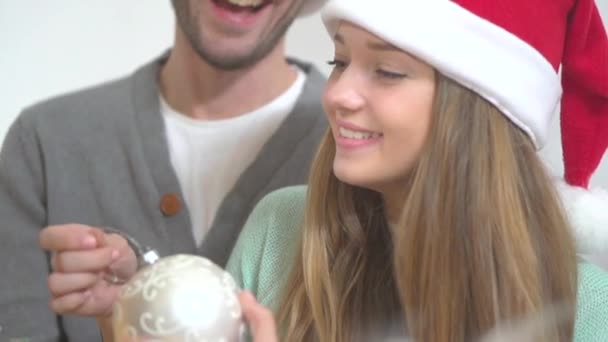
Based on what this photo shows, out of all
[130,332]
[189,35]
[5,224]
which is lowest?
[5,224]

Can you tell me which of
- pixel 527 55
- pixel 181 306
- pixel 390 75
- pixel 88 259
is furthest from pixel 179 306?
pixel 527 55

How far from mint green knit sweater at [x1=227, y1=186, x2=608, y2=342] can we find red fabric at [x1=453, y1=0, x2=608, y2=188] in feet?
0.46

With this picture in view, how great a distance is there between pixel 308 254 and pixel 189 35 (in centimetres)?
41

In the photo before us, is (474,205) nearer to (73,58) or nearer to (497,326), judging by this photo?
(497,326)

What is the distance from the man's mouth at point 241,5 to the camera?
3.48 feet

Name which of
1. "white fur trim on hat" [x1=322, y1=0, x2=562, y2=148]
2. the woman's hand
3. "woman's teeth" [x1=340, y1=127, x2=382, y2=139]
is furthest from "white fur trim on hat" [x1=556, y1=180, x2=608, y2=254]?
the woman's hand

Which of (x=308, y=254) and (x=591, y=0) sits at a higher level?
(x=591, y=0)

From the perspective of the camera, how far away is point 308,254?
865 mm

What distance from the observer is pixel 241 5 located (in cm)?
107

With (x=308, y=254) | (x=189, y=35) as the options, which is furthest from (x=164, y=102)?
(x=308, y=254)

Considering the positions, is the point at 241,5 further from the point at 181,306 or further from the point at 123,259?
the point at 181,306

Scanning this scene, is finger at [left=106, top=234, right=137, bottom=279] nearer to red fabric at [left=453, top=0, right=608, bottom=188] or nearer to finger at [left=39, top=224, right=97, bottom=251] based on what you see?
finger at [left=39, top=224, right=97, bottom=251]

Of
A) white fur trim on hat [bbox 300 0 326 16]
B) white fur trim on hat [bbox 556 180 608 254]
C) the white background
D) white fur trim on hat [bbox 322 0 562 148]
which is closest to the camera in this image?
white fur trim on hat [bbox 322 0 562 148]

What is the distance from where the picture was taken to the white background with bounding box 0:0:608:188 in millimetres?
1504
